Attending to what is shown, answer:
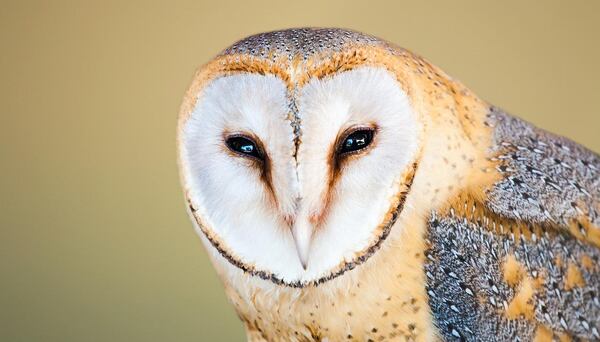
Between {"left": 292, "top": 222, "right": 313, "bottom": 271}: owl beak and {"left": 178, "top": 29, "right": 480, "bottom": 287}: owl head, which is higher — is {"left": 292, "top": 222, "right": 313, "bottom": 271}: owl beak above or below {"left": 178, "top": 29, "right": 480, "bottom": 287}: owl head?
below

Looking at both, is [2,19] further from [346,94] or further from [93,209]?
[346,94]

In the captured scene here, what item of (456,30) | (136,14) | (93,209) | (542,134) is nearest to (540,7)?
(456,30)

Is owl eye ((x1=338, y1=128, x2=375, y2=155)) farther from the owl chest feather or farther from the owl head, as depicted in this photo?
the owl chest feather

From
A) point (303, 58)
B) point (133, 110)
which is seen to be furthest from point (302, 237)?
point (133, 110)

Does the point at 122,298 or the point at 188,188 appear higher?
the point at 188,188

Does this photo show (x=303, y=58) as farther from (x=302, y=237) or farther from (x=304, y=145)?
(x=302, y=237)

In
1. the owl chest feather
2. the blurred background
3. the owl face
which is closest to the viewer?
the owl face

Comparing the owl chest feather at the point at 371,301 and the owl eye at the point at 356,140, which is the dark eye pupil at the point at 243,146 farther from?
the owl chest feather at the point at 371,301

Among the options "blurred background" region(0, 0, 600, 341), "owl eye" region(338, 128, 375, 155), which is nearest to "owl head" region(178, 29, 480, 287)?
"owl eye" region(338, 128, 375, 155)
